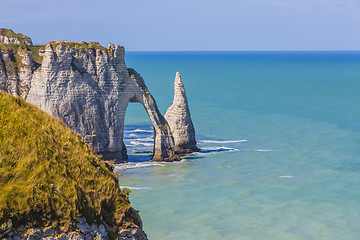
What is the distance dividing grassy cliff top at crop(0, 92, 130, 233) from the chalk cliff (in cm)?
3767

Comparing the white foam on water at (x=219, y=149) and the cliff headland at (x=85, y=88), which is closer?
the cliff headland at (x=85, y=88)

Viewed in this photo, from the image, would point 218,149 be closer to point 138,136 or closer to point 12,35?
point 138,136

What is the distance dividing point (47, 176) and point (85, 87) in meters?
41.0

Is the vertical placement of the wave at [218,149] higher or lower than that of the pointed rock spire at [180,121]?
lower

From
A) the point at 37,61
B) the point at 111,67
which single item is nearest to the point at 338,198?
the point at 111,67

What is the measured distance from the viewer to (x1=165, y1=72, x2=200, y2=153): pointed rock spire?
64.2 meters

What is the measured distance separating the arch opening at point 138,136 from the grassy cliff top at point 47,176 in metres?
43.7

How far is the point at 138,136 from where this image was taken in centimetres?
7819

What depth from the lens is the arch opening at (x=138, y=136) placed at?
212 ft

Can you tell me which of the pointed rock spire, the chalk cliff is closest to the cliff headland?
the chalk cliff

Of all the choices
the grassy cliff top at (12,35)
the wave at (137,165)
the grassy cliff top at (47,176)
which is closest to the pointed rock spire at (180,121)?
the wave at (137,165)

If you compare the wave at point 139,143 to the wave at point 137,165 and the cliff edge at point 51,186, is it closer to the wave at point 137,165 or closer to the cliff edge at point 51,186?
the wave at point 137,165

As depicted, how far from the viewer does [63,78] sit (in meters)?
56.0

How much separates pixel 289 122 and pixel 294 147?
24.3 metres
